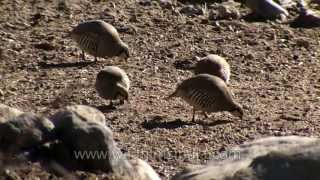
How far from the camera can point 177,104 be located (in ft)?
37.4

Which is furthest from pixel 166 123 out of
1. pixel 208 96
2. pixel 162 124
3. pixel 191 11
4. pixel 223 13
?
pixel 191 11

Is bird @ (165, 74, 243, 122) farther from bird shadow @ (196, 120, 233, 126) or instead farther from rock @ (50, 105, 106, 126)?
rock @ (50, 105, 106, 126)

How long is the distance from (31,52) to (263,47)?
11.5 ft

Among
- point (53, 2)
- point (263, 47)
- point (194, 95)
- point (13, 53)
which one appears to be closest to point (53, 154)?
point (194, 95)

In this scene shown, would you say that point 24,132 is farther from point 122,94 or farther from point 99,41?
point 99,41

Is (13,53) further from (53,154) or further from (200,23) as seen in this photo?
(53,154)

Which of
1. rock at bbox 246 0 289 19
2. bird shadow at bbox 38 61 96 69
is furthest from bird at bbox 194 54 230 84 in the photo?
rock at bbox 246 0 289 19

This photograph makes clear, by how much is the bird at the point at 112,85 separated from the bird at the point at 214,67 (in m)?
1.17

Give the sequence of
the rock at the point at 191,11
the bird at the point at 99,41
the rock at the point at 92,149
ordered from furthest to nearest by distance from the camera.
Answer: the rock at the point at 191,11
the bird at the point at 99,41
the rock at the point at 92,149

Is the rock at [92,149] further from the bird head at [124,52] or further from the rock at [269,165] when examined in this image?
the bird head at [124,52]

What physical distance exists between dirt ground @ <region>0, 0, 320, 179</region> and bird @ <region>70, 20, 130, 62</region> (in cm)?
20

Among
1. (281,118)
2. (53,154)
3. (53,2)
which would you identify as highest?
(53,154)

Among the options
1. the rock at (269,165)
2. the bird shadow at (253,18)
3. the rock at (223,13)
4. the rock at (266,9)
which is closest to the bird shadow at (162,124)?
the rock at (269,165)

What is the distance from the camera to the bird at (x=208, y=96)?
1070 centimetres
